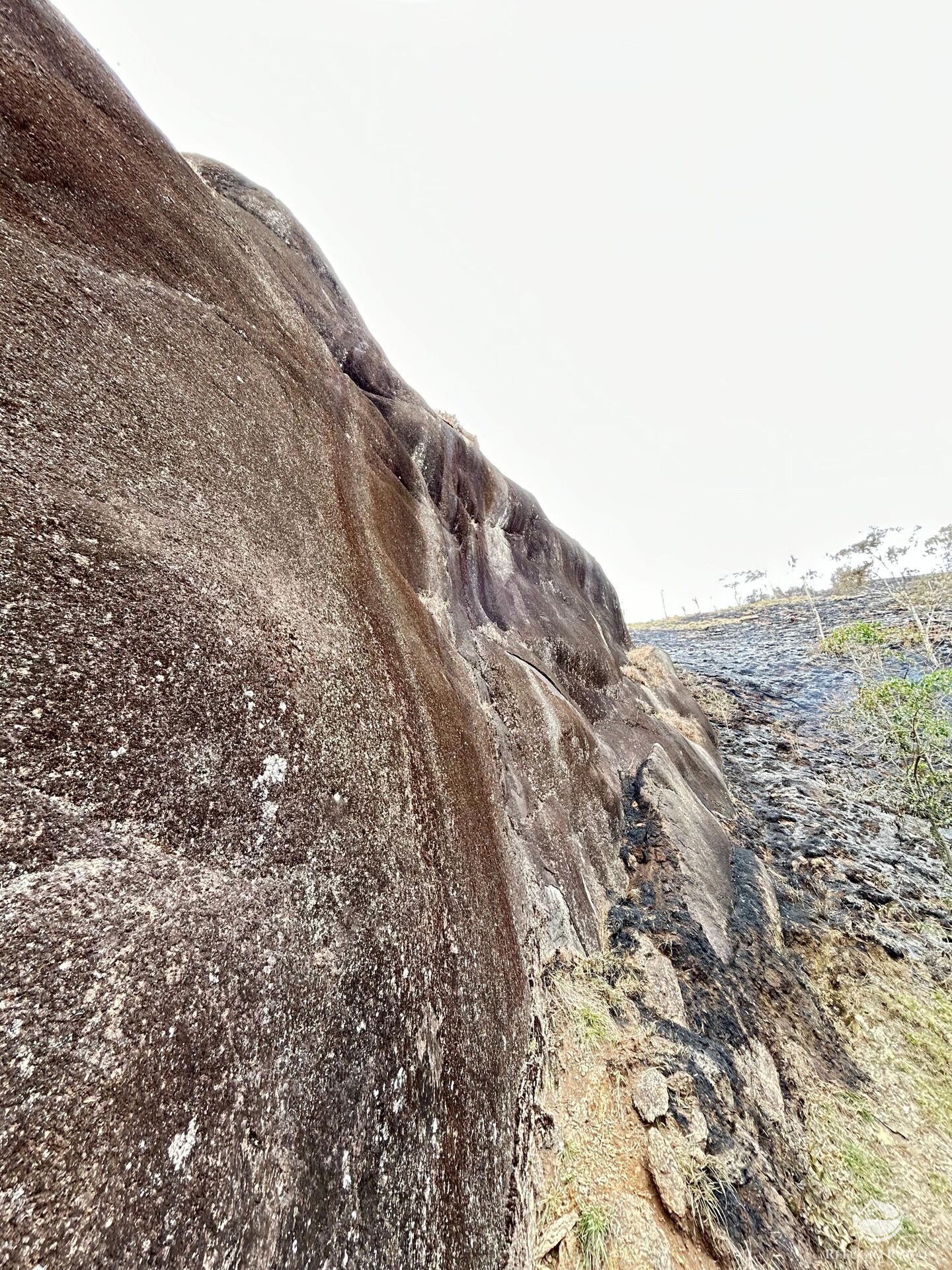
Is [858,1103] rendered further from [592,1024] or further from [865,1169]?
[592,1024]

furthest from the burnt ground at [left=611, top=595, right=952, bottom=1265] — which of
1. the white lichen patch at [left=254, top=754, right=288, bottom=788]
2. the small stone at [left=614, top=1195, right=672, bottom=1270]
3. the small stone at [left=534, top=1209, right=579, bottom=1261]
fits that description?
the white lichen patch at [left=254, top=754, right=288, bottom=788]

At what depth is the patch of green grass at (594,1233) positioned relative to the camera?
455cm

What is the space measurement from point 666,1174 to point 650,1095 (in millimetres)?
739

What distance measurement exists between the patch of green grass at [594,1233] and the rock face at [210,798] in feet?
2.23

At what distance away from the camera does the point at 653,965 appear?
7898 mm

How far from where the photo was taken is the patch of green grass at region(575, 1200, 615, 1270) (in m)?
4.55

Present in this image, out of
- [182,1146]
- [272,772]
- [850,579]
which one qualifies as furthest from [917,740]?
[850,579]

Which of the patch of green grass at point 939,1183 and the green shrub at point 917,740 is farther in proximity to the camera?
the green shrub at point 917,740

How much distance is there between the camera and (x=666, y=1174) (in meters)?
5.27

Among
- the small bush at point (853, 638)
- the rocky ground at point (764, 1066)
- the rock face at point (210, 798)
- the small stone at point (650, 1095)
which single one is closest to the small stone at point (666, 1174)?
the rocky ground at point (764, 1066)

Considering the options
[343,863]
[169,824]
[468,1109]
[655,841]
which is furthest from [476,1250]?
[655,841]

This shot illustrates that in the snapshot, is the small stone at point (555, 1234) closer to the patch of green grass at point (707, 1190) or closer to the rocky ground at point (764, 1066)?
the rocky ground at point (764, 1066)

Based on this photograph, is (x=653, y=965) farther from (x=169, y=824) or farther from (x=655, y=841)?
(x=169, y=824)

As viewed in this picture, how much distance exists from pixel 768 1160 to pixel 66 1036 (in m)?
8.27
